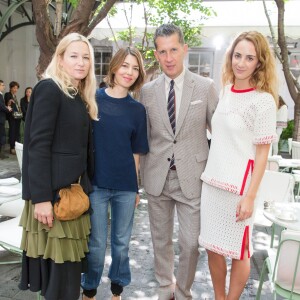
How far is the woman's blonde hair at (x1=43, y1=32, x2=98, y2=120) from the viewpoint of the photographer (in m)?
2.29

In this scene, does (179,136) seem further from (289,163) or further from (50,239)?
(289,163)

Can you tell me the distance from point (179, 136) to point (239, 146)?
1.55 ft

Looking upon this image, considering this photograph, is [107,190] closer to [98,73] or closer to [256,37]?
[256,37]

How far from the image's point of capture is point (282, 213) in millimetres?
3227

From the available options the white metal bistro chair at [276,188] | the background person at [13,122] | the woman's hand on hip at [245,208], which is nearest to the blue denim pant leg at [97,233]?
the woman's hand on hip at [245,208]

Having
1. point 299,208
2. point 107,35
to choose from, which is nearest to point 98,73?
point 107,35

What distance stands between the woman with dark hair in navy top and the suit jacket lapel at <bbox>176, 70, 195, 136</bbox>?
252 mm

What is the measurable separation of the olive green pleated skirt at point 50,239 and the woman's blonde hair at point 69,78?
707mm

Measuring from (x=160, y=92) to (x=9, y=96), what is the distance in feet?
29.0

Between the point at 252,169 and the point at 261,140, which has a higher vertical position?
the point at 261,140

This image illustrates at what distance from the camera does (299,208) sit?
11.6ft

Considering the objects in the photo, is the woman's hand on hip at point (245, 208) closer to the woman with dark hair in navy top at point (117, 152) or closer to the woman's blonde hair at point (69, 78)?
the woman with dark hair in navy top at point (117, 152)

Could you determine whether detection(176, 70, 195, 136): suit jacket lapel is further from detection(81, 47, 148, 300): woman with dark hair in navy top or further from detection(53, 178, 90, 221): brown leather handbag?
detection(53, 178, 90, 221): brown leather handbag

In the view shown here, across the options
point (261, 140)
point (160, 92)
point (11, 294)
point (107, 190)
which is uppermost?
point (160, 92)
